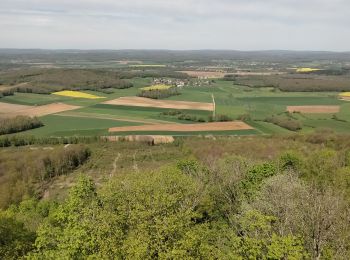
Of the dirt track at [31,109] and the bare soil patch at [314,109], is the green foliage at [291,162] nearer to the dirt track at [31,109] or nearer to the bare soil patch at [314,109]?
the bare soil patch at [314,109]

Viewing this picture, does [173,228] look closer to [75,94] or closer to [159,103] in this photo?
[159,103]

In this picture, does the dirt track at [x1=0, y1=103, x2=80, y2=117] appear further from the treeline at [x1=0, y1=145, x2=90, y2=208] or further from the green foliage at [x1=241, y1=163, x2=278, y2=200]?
the green foliage at [x1=241, y1=163, x2=278, y2=200]

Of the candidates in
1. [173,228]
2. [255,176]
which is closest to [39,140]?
[255,176]

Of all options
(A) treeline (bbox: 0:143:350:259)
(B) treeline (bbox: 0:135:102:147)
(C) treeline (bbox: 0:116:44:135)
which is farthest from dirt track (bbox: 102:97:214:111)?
(A) treeline (bbox: 0:143:350:259)

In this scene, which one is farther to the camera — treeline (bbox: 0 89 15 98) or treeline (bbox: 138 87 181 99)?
treeline (bbox: 138 87 181 99)

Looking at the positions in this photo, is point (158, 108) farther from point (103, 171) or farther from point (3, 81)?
point (3, 81)

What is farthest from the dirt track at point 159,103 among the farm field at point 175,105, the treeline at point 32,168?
the treeline at point 32,168
